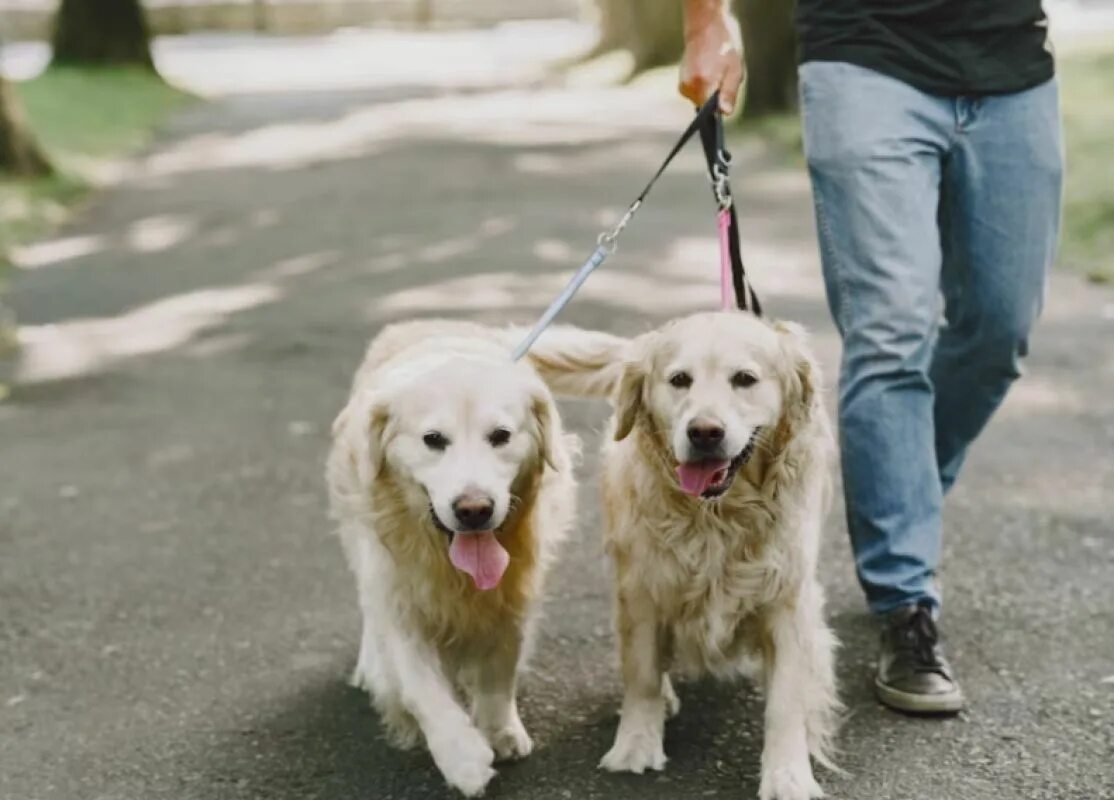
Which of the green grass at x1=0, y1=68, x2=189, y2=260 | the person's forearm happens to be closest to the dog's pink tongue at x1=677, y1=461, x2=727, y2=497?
the person's forearm

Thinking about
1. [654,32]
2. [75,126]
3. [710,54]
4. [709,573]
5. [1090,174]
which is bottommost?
[654,32]

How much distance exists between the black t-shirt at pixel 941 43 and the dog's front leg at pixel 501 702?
6.17 feet

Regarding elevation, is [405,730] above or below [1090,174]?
above

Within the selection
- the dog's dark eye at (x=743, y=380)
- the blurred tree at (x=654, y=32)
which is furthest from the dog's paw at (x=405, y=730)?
the blurred tree at (x=654, y=32)

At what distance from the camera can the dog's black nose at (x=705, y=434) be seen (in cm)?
352

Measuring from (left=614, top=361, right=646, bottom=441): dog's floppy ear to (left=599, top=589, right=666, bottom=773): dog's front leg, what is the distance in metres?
0.42

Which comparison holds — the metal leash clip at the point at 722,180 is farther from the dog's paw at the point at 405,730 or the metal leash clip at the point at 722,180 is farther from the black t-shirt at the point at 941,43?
the dog's paw at the point at 405,730

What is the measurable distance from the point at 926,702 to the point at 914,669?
11cm

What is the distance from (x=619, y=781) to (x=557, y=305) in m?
1.31

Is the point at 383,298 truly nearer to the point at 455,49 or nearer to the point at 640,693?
the point at 640,693

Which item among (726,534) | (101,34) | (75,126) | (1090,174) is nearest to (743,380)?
(726,534)

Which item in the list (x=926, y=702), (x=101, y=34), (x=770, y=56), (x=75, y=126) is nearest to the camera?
(x=926, y=702)

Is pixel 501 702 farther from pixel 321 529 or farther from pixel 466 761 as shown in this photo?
pixel 321 529

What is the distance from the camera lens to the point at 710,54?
4398mm
